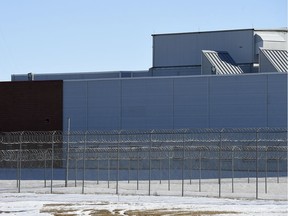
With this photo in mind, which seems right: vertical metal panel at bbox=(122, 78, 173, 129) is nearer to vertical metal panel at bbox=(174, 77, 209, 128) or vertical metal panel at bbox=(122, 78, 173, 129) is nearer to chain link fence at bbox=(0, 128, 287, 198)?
vertical metal panel at bbox=(174, 77, 209, 128)

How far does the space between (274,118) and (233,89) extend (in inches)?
136

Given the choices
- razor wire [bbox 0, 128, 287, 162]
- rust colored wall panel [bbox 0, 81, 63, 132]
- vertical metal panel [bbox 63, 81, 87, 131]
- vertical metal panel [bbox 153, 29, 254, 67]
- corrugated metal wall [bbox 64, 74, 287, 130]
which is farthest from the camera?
vertical metal panel [bbox 153, 29, 254, 67]

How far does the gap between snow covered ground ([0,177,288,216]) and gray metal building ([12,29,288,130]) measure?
1216cm

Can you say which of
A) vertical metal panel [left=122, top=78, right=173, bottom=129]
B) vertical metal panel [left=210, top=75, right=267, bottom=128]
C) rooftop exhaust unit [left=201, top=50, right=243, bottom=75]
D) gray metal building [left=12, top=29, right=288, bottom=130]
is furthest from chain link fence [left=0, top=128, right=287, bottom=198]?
rooftop exhaust unit [left=201, top=50, right=243, bottom=75]

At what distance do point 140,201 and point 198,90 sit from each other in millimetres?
25167

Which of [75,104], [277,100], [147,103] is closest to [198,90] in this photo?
[147,103]

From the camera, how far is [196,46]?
64000mm

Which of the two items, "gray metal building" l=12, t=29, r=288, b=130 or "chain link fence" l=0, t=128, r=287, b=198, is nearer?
"chain link fence" l=0, t=128, r=287, b=198

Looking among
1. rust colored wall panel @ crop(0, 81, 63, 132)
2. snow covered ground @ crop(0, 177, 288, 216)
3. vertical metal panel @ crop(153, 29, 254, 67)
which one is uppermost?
vertical metal panel @ crop(153, 29, 254, 67)

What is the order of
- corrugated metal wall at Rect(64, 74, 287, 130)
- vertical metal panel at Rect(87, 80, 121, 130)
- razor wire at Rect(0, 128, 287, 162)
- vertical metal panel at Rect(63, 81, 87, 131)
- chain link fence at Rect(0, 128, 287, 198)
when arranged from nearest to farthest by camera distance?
razor wire at Rect(0, 128, 287, 162)
chain link fence at Rect(0, 128, 287, 198)
corrugated metal wall at Rect(64, 74, 287, 130)
vertical metal panel at Rect(87, 80, 121, 130)
vertical metal panel at Rect(63, 81, 87, 131)

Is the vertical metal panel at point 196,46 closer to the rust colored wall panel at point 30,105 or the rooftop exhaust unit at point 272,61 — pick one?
the rooftop exhaust unit at point 272,61

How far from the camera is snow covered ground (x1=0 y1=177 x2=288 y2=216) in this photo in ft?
83.3

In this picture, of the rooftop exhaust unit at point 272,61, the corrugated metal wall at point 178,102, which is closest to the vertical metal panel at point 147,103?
the corrugated metal wall at point 178,102

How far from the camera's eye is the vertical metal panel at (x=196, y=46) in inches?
2448
